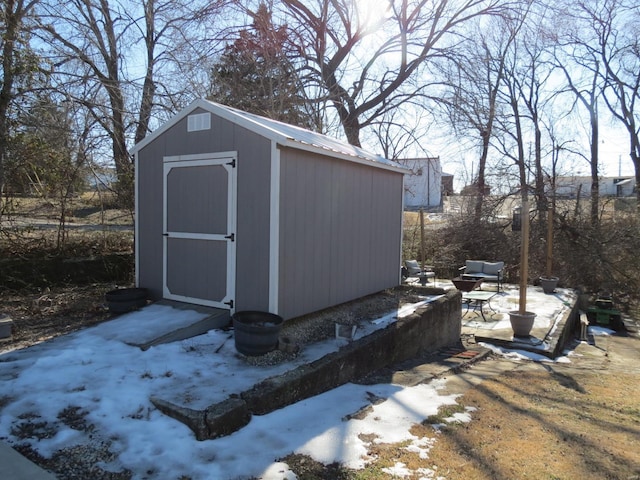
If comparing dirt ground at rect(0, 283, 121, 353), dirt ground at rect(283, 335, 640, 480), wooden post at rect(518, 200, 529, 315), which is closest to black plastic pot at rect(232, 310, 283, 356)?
dirt ground at rect(283, 335, 640, 480)

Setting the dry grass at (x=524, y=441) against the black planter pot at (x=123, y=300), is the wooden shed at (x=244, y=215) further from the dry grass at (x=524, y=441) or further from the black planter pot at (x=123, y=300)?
the dry grass at (x=524, y=441)

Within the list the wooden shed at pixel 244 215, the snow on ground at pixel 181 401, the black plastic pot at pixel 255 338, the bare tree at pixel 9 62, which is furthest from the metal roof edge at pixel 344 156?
the bare tree at pixel 9 62

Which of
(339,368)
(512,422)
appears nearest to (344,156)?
(339,368)

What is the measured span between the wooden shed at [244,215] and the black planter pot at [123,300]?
0.35 meters

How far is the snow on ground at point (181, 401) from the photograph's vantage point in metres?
2.67

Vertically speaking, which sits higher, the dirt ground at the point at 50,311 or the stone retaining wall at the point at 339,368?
the dirt ground at the point at 50,311

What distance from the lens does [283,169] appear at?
479 centimetres

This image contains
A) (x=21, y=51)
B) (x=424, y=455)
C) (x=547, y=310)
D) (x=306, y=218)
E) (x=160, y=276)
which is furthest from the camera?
(x=547, y=310)

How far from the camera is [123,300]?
17.4 ft

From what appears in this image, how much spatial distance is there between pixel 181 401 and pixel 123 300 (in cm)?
253

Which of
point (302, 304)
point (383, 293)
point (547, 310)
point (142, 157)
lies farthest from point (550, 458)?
point (547, 310)

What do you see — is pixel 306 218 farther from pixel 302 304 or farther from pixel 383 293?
pixel 383 293

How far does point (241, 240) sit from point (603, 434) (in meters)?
3.61

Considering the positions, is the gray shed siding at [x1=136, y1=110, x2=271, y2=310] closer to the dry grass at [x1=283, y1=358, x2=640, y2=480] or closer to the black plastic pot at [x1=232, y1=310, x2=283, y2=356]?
the black plastic pot at [x1=232, y1=310, x2=283, y2=356]
